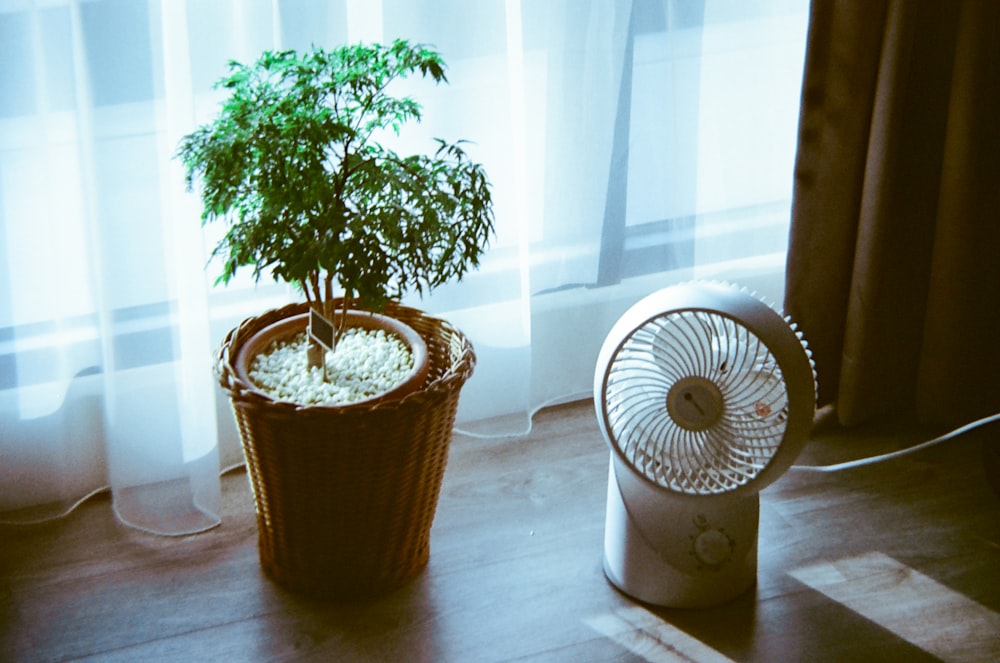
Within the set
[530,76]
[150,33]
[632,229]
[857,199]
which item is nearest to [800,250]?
[857,199]

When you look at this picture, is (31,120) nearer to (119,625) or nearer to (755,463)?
(119,625)

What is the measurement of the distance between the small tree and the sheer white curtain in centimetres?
22

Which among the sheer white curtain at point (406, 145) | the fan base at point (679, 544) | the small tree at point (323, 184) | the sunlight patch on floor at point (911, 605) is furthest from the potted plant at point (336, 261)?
the sunlight patch on floor at point (911, 605)

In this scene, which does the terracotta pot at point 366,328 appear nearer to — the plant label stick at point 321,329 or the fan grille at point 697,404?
the plant label stick at point 321,329

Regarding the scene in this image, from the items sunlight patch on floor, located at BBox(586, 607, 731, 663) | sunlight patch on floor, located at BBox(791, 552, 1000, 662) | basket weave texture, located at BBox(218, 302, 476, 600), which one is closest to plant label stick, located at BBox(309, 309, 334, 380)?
basket weave texture, located at BBox(218, 302, 476, 600)

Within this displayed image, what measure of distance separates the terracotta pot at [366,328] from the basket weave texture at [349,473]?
16mm

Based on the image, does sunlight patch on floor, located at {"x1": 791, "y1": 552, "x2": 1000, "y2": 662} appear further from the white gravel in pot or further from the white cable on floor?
the white gravel in pot

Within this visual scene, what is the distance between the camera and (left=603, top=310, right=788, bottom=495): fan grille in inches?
53.3

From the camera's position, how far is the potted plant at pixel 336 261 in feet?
4.31

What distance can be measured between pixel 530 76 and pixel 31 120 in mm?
749

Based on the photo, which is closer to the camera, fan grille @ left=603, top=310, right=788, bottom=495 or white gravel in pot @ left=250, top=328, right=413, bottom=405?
fan grille @ left=603, top=310, right=788, bottom=495

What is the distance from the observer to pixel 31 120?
1511 mm

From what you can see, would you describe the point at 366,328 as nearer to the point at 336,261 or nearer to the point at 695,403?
the point at 336,261

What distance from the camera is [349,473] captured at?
1.44 metres
